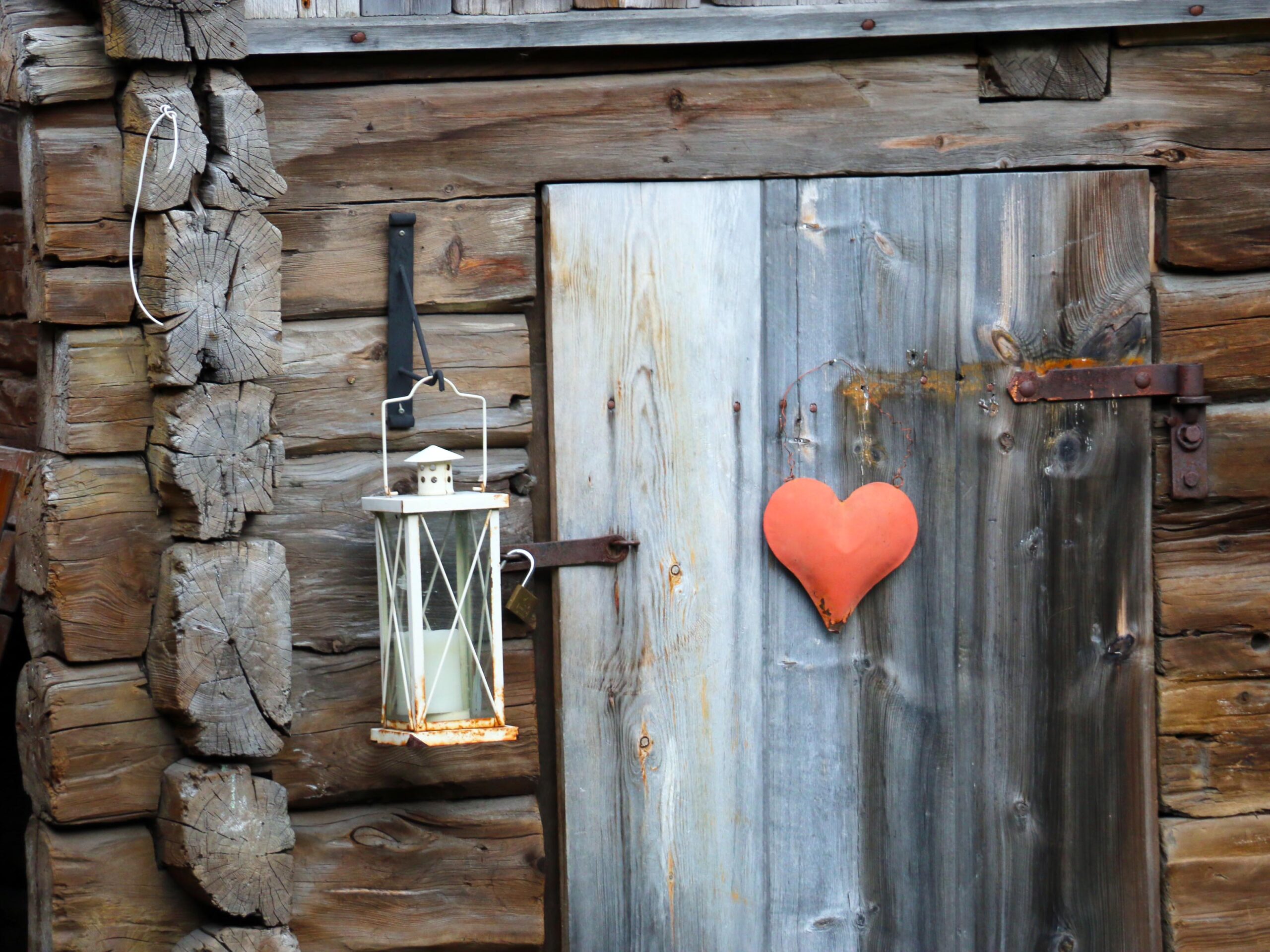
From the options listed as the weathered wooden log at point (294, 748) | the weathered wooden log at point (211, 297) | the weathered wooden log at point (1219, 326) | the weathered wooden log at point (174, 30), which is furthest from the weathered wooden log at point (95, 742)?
the weathered wooden log at point (1219, 326)

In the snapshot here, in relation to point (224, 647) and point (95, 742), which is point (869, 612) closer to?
point (224, 647)

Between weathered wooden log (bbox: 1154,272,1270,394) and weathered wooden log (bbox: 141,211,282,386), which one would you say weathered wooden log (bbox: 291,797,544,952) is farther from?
weathered wooden log (bbox: 1154,272,1270,394)

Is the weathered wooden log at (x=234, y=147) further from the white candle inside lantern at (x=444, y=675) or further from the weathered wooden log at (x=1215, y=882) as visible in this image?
the weathered wooden log at (x=1215, y=882)

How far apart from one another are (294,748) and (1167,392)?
6.00 feet

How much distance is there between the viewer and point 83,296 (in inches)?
83.4

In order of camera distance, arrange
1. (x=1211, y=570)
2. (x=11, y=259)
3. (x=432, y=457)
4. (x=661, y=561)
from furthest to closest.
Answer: (x=11, y=259)
(x=1211, y=570)
(x=661, y=561)
(x=432, y=457)

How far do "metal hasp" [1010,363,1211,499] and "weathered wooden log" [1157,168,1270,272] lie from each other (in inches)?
8.9

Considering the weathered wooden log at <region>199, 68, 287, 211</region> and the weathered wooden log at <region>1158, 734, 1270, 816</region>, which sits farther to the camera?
the weathered wooden log at <region>1158, 734, 1270, 816</region>

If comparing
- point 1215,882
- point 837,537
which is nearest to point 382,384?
point 837,537

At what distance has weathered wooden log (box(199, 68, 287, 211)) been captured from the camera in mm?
2068

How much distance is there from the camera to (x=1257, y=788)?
2.46 m

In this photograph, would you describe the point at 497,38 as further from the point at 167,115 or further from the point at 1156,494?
the point at 1156,494

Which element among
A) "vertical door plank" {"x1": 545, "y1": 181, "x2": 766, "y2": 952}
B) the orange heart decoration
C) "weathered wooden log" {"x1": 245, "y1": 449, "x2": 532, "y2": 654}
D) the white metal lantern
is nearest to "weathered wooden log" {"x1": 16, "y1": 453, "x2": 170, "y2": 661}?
"weathered wooden log" {"x1": 245, "y1": 449, "x2": 532, "y2": 654}

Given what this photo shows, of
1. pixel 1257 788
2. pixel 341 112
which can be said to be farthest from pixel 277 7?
pixel 1257 788
